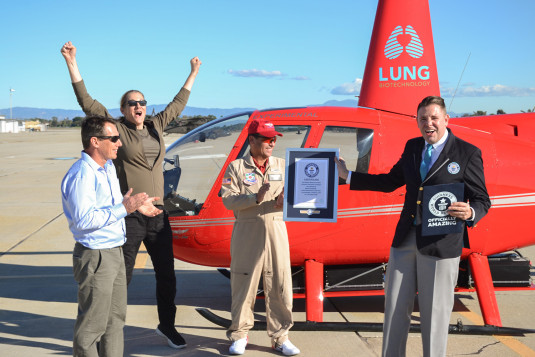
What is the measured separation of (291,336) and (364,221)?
1.19 meters

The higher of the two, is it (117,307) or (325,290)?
(117,307)

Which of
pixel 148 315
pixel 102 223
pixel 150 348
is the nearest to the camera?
pixel 102 223

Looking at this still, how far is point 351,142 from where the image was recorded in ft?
16.5

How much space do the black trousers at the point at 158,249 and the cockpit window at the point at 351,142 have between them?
1631mm

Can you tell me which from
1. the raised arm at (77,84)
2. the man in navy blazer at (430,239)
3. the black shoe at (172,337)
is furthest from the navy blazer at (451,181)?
the raised arm at (77,84)

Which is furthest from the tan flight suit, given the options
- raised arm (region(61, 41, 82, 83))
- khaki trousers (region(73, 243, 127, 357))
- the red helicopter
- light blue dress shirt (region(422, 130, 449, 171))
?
raised arm (region(61, 41, 82, 83))

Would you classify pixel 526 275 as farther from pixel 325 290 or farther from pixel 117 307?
pixel 117 307

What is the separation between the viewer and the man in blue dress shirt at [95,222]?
311 centimetres

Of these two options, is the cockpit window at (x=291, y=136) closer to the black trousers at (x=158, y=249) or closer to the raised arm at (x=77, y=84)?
the black trousers at (x=158, y=249)

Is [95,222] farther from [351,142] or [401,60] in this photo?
[401,60]

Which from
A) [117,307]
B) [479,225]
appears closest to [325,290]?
[479,225]

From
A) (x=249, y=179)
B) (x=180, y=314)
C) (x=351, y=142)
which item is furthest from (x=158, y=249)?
(x=351, y=142)

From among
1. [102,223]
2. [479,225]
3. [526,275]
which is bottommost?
[526,275]

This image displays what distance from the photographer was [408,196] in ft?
11.1
